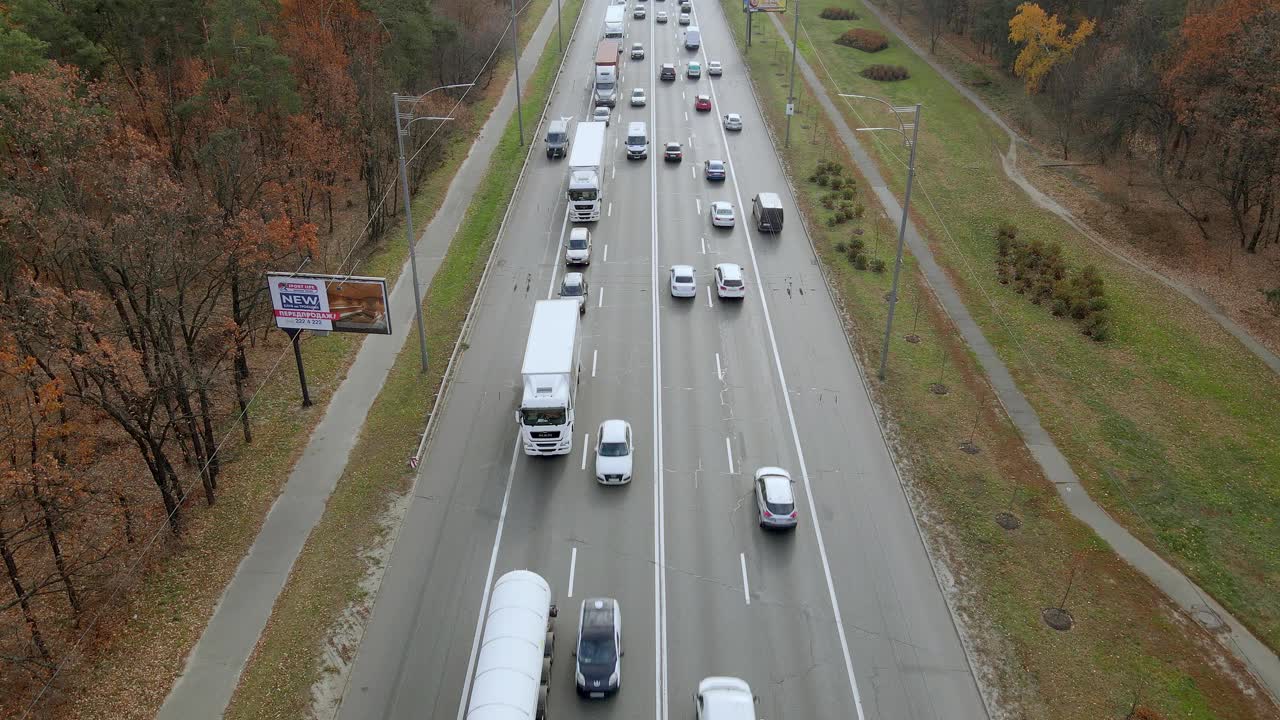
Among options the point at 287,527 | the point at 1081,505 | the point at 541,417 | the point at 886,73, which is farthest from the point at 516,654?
the point at 886,73

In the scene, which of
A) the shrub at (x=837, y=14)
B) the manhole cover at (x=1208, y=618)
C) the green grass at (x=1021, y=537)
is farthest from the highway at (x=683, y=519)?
the shrub at (x=837, y=14)

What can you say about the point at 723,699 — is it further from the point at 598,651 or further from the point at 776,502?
the point at 776,502

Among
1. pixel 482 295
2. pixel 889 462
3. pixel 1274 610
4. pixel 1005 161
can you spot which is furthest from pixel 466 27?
pixel 1274 610

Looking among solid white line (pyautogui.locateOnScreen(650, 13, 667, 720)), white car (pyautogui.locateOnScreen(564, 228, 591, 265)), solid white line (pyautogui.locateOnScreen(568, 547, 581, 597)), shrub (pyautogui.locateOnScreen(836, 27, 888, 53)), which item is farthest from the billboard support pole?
shrub (pyautogui.locateOnScreen(836, 27, 888, 53))

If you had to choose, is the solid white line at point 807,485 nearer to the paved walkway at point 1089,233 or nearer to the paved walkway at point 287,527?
the paved walkway at point 287,527

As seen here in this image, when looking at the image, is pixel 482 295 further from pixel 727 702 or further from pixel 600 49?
pixel 600 49

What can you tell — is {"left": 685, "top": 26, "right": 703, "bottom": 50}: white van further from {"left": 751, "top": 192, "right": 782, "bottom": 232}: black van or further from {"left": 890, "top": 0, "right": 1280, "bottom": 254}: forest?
{"left": 751, "top": 192, "right": 782, "bottom": 232}: black van
